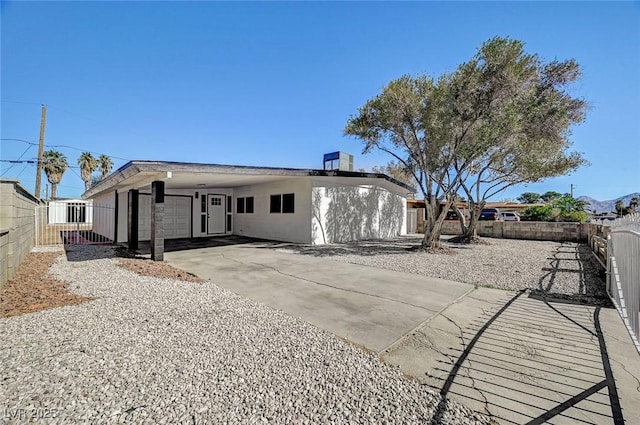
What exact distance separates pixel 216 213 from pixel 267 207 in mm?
3386

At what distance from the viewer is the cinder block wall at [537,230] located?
13.8 meters

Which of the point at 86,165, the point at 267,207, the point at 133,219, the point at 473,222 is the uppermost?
the point at 86,165

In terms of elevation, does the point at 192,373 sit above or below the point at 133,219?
below

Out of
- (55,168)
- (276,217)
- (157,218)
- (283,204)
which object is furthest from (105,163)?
(157,218)

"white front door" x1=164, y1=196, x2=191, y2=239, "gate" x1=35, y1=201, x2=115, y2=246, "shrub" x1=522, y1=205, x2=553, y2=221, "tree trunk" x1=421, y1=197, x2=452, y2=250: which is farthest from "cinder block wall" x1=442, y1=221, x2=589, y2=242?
"gate" x1=35, y1=201, x2=115, y2=246

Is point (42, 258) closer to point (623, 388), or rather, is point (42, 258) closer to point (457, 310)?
point (457, 310)

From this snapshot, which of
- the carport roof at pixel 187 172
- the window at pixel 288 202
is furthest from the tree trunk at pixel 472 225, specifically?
the window at pixel 288 202

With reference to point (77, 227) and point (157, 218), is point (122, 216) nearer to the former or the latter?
point (77, 227)

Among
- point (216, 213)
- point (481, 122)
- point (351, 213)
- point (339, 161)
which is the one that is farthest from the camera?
point (339, 161)

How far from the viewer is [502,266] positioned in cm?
786

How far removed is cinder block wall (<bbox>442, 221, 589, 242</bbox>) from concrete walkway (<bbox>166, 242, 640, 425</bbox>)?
39.9ft

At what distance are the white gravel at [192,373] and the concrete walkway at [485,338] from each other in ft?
1.23

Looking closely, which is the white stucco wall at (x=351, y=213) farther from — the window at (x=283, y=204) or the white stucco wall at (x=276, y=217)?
the window at (x=283, y=204)

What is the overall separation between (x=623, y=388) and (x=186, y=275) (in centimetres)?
673
